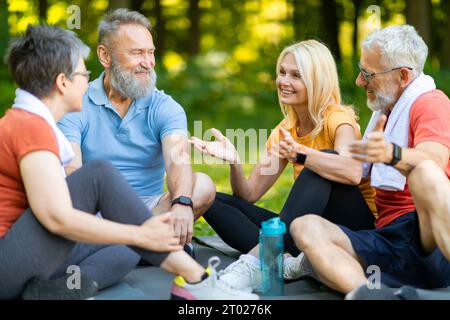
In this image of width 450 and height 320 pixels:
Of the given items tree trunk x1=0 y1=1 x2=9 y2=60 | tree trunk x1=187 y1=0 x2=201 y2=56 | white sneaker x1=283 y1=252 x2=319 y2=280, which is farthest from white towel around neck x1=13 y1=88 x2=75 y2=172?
tree trunk x1=187 y1=0 x2=201 y2=56

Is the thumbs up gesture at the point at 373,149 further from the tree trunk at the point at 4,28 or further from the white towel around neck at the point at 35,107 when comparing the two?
the tree trunk at the point at 4,28

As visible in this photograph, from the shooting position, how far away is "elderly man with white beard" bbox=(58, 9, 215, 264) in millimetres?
4203

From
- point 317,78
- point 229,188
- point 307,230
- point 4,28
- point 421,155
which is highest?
point 4,28

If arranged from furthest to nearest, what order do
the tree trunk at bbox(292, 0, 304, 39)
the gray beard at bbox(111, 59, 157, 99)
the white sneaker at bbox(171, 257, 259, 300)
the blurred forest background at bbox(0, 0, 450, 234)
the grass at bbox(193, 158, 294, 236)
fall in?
the tree trunk at bbox(292, 0, 304, 39), the blurred forest background at bbox(0, 0, 450, 234), the grass at bbox(193, 158, 294, 236), the gray beard at bbox(111, 59, 157, 99), the white sneaker at bbox(171, 257, 259, 300)

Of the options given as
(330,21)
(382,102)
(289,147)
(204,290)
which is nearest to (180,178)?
(289,147)

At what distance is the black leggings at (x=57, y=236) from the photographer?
307cm

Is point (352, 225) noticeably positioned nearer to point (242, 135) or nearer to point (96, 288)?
point (96, 288)

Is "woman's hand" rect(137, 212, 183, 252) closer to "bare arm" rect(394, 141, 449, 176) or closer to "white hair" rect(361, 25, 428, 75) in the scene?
"bare arm" rect(394, 141, 449, 176)

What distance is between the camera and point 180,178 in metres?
4.08

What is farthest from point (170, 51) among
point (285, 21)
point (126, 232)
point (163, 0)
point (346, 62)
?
point (126, 232)

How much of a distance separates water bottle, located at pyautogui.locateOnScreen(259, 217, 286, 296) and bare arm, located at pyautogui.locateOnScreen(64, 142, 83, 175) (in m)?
1.03

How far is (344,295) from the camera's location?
11.4 feet

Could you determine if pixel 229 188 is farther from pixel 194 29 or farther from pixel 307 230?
pixel 194 29

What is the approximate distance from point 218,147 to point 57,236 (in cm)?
123
